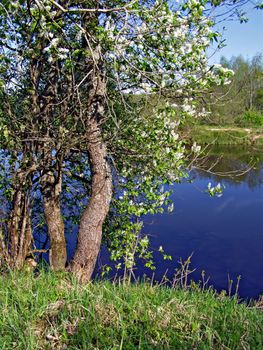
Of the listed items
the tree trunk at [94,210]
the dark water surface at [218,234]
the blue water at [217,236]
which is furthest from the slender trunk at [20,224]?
the blue water at [217,236]

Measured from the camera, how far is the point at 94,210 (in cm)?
619

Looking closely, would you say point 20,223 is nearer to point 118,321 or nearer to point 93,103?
point 93,103

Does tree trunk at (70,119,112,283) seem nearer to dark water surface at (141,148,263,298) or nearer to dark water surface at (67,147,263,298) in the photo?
dark water surface at (141,148,263,298)

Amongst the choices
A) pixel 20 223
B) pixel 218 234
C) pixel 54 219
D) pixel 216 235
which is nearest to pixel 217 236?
pixel 216 235

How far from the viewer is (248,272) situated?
1530cm

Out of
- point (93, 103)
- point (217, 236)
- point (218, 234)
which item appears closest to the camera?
point (93, 103)

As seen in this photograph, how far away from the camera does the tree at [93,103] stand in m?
5.31

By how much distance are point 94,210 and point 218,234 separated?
1332 centimetres

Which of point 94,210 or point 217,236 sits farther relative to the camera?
point 217,236

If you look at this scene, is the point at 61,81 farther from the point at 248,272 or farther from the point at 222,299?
the point at 248,272

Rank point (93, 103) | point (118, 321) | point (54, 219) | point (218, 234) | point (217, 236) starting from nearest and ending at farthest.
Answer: point (118, 321) < point (93, 103) < point (54, 219) < point (217, 236) < point (218, 234)

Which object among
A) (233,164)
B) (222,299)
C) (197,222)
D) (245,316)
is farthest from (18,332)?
(233,164)

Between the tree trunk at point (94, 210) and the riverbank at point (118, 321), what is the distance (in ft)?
6.83

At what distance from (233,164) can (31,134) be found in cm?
2760
